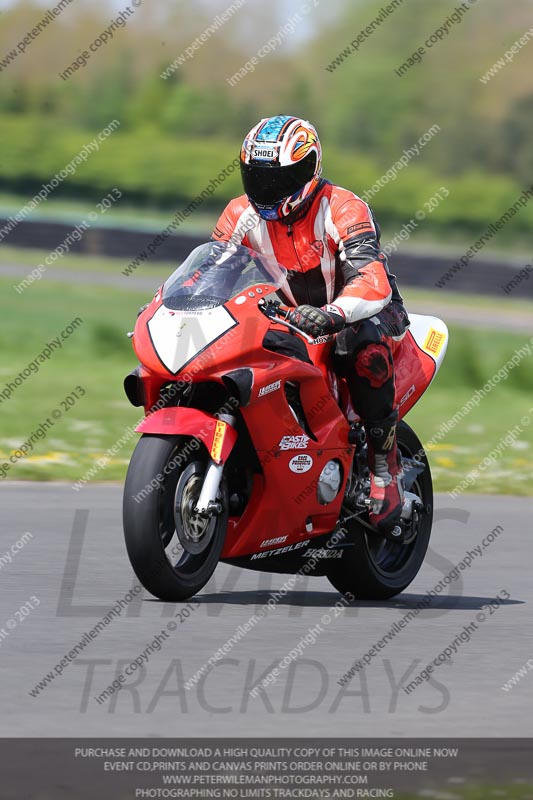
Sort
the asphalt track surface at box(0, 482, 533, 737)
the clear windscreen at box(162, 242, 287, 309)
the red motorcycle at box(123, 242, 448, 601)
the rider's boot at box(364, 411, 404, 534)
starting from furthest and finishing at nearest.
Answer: the rider's boot at box(364, 411, 404, 534) → the clear windscreen at box(162, 242, 287, 309) → the red motorcycle at box(123, 242, 448, 601) → the asphalt track surface at box(0, 482, 533, 737)

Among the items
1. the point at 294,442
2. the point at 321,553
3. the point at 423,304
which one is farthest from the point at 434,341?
the point at 423,304

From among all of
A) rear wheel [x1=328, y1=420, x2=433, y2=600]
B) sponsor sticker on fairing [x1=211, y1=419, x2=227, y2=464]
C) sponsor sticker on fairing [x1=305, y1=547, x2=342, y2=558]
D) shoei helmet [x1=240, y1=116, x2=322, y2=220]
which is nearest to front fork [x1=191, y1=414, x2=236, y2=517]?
sponsor sticker on fairing [x1=211, y1=419, x2=227, y2=464]

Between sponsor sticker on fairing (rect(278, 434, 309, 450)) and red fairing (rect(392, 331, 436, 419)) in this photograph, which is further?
red fairing (rect(392, 331, 436, 419))

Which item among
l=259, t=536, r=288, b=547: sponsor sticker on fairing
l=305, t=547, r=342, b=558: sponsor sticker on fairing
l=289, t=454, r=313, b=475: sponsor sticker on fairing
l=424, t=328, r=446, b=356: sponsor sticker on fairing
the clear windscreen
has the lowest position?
l=305, t=547, r=342, b=558: sponsor sticker on fairing

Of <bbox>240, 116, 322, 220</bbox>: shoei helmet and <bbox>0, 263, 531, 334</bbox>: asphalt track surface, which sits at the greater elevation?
<bbox>240, 116, 322, 220</bbox>: shoei helmet

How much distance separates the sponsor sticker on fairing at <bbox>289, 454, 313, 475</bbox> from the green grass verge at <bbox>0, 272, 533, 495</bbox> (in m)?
5.12

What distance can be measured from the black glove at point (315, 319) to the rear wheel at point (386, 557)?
1.13 meters

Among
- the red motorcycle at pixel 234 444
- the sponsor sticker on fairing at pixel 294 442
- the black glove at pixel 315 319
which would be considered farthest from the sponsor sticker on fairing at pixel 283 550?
the black glove at pixel 315 319

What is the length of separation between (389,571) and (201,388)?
5.05ft

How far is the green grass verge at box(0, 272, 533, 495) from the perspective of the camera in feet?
43.1

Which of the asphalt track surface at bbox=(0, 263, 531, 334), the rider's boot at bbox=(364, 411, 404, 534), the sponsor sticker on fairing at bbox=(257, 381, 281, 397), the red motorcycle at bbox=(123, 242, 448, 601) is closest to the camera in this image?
the red motorcycle at bbox=(123, 242, 448, 601)

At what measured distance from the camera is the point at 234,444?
6.93m

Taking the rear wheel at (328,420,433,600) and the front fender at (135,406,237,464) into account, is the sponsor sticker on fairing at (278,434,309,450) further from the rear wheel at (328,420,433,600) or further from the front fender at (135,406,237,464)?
the rear wheel at (328,420,433,600)
